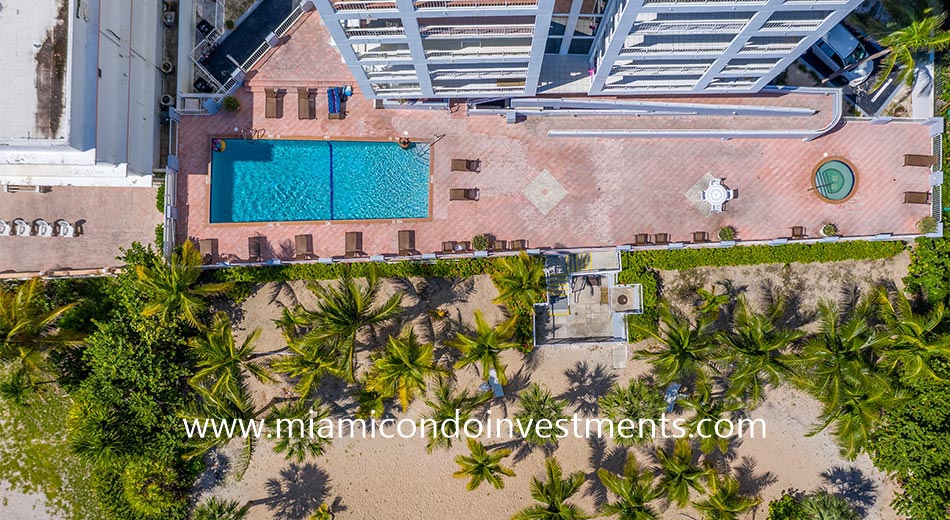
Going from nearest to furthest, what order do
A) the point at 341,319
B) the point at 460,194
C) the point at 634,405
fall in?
the point at 341,319 < the point at 634,405 < the point at 460,194

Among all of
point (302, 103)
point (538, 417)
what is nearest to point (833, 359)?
point (538, 417)

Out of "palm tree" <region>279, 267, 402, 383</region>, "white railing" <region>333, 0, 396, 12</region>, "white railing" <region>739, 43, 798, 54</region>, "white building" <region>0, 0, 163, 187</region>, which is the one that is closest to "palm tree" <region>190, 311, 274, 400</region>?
"palm tree" <region>279, 267, 402, 383</region>

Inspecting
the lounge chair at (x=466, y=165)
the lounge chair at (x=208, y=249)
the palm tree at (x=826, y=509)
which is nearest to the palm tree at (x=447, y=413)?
the lounge chair at (x=466, y=165)

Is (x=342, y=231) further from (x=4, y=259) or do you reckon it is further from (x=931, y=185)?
(x=931, y=185)

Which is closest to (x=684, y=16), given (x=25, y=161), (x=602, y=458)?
(x=602, y=458)

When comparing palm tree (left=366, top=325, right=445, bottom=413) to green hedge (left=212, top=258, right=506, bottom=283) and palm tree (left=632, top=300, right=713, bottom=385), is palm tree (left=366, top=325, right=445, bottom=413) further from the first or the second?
palm tree (left=632, top=300, right=713, bottom=385)

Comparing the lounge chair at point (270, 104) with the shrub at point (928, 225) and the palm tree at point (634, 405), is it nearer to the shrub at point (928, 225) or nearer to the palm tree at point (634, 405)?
the palm tree at point (634, 405)

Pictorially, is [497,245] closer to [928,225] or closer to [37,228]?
[928,225]
